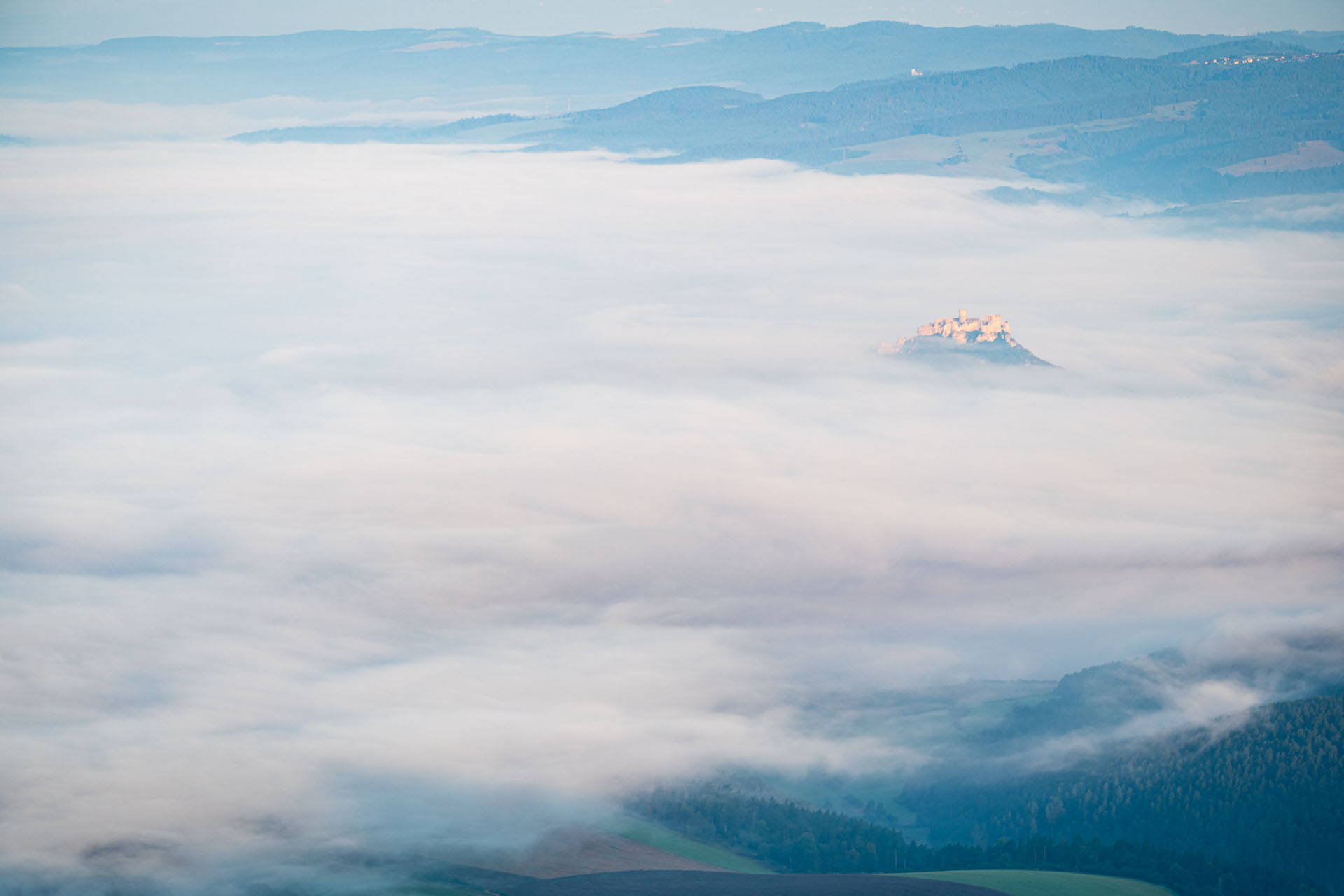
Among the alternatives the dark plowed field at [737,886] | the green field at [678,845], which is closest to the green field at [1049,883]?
the dark plowed field at [737,886]

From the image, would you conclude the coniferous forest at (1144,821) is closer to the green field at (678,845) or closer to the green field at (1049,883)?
the green field at (678,845)

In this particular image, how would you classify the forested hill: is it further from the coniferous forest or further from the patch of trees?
the patch of trees

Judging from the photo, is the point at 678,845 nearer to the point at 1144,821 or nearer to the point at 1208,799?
the point at 1144,821

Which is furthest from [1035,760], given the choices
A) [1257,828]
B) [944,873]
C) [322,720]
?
[322,720]

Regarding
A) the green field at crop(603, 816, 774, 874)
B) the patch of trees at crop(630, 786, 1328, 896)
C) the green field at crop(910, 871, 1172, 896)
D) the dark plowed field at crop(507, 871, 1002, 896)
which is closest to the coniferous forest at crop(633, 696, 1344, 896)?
the patch of trees at crop(630, 786, 1328, 896)

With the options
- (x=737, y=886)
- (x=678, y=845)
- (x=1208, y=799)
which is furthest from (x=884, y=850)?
(x=1208, y=799)

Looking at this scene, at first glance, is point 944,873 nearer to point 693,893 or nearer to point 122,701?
point 693,893
